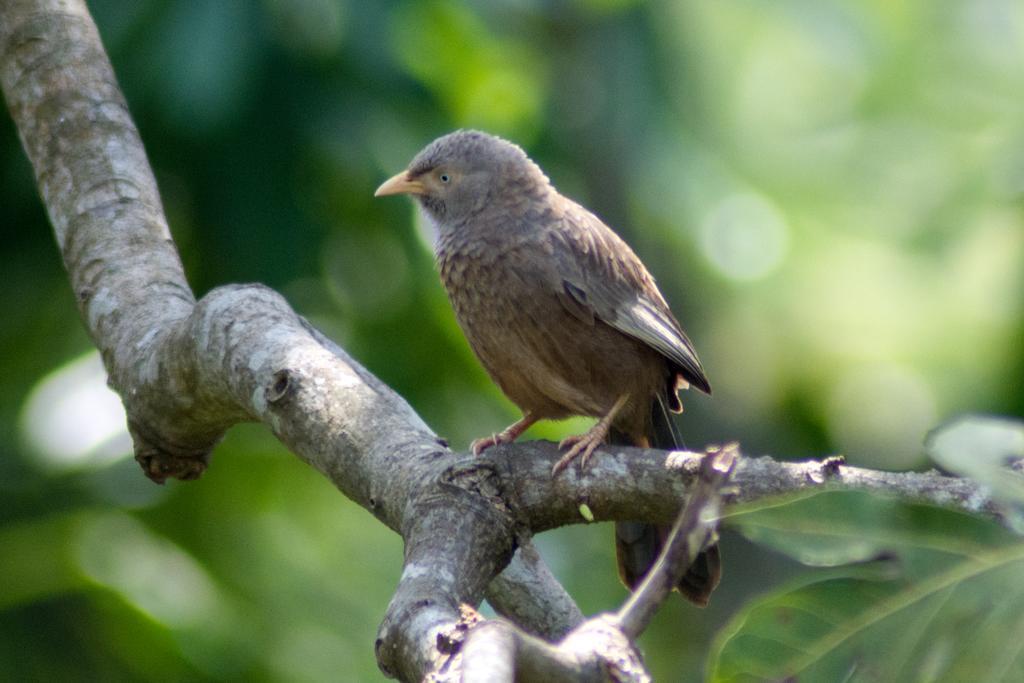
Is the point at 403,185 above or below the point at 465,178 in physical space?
below

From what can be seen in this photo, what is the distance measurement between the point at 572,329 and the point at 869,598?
8.01 feet

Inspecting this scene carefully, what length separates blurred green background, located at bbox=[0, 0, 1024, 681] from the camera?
5.65 m

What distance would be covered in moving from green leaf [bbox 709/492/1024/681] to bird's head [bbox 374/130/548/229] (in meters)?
2.88

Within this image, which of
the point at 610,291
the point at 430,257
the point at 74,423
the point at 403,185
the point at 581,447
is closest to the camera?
the point at 581,447

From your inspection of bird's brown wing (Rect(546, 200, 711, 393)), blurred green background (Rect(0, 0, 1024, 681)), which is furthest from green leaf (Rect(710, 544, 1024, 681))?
blurred green background (Rect(0, 0, 1024, 681))

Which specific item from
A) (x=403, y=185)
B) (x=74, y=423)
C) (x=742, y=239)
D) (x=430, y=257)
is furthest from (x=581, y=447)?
(x=742, y=239)

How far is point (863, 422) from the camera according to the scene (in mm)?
8445

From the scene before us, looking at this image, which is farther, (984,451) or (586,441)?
(586,441)

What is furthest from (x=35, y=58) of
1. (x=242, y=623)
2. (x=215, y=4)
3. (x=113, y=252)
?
(x=242, y=623)

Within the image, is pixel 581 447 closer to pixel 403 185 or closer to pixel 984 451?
pixel 984 451

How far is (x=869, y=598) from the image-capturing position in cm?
169

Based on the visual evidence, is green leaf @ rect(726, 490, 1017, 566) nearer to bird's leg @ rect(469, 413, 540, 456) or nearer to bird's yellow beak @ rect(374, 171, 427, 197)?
bird's leg @ rect(469, 413, 540, 456)

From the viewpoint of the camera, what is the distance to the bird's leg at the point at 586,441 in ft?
9.67

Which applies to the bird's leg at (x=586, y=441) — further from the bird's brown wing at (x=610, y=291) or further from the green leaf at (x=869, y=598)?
the green leaf at (x=869, y=598)
